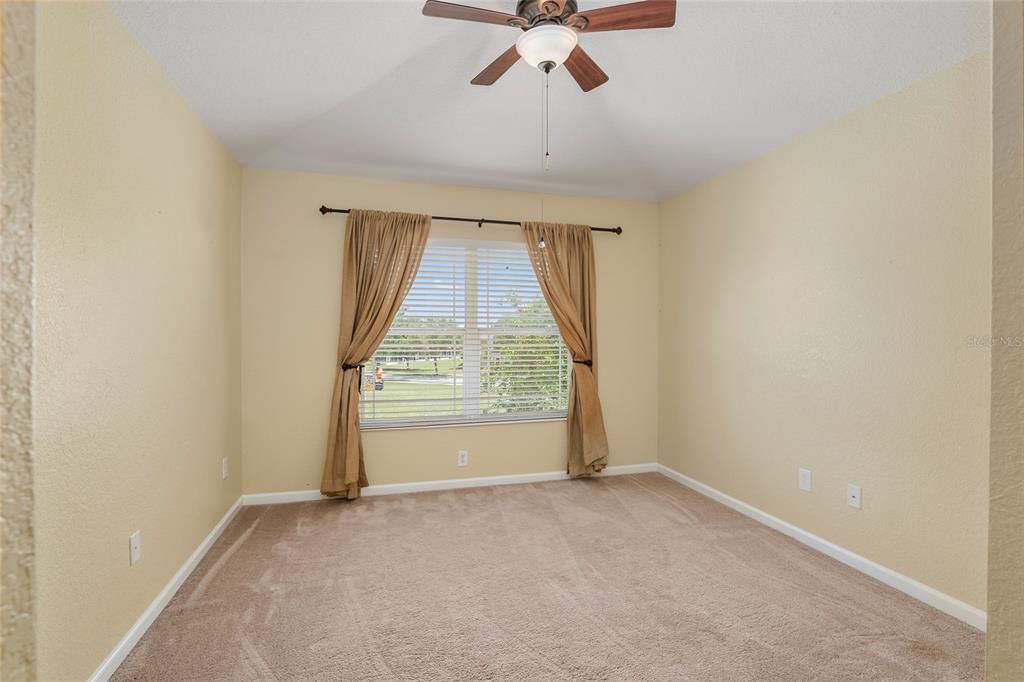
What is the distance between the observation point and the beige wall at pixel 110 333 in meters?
Result: 1.47

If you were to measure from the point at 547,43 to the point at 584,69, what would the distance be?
1.04 feet

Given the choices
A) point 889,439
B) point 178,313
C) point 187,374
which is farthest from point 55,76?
point 889,439

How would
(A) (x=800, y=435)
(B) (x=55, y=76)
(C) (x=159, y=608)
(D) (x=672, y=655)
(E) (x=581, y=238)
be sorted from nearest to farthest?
(B) (x=55, y=76), (D) (x=672, y=655), (C) (x=159, y=608), (A) (x=800, y=435), (E) (x=581, y=238)

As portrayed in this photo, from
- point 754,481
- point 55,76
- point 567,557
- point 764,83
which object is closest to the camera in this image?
point 55,76

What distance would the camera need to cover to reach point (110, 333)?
5.87 ft

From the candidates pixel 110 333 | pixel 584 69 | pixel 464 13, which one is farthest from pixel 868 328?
pixel 110 333

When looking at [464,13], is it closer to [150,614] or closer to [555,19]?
[555,19]

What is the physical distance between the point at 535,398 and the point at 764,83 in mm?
2718

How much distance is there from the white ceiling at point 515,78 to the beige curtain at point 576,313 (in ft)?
2.44

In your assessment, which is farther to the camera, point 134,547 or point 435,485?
point 435,485

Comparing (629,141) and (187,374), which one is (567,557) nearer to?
(187,374)

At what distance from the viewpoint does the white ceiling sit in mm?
1897

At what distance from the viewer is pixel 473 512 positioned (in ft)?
10.9

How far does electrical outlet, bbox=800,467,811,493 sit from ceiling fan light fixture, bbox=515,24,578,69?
2659 mm
